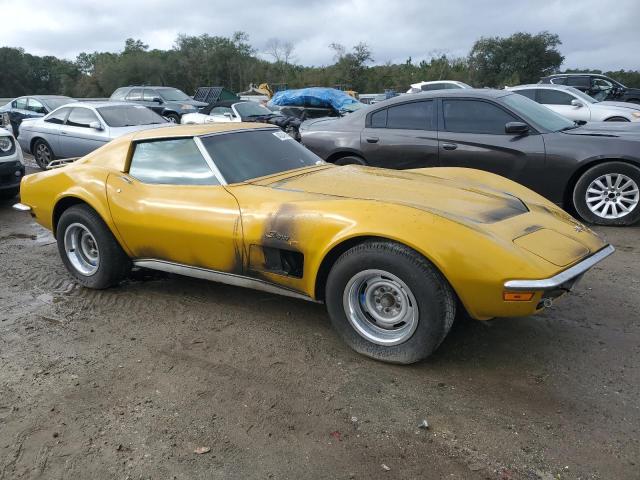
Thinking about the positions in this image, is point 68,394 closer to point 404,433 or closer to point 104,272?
point 104,272

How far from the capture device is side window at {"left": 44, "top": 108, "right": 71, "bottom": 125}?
388 inches

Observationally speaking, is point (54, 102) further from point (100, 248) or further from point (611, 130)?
point (611, 130)

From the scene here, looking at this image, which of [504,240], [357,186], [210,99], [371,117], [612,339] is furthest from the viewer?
[210,99]

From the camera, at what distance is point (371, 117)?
6801 mm

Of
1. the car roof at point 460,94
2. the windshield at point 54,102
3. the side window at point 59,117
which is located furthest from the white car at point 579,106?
the windshield at point 54,102

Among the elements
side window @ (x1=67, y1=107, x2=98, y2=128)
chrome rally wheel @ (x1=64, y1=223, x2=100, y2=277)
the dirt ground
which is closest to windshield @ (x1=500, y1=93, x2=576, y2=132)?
the dirt ground

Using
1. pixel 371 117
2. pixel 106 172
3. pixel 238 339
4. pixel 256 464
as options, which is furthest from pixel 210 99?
pixel 256 464

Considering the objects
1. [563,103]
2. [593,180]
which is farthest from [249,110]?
[593,180]

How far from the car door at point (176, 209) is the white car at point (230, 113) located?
31.7ft

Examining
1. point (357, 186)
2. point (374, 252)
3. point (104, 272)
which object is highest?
point (357, 186)

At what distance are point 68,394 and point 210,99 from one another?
18365mm

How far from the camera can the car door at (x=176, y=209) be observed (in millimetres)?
3379

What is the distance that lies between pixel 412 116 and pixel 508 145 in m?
1.26

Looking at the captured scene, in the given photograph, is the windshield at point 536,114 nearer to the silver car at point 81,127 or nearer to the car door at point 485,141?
the car door at point 485,141
